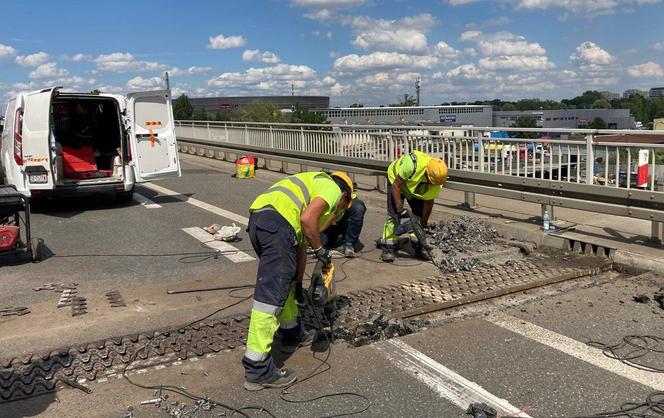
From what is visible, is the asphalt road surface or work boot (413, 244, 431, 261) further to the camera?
work boot (413, 244, 431, 261)

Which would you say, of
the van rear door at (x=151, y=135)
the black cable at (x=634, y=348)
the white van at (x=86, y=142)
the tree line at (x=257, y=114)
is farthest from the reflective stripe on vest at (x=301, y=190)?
the tree line at (x=257, y=114)

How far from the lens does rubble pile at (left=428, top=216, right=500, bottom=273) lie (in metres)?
6.67

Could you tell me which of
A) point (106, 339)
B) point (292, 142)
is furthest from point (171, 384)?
point (292, 142)

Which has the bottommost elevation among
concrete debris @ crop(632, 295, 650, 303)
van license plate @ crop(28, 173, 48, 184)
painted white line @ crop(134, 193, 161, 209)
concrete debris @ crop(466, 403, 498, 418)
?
concrete debris @ crop(466, 403, 498, 418)

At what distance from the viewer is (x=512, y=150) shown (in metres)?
8.60

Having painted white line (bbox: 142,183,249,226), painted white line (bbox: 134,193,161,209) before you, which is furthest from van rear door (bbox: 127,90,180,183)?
painted white line (bbox: 142,183,249,226)

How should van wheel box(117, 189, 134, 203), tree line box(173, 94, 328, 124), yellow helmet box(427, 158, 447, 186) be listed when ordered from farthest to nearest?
tree line box(173, 94, 328, 124) → van wheel box(117, 189, 134, 203) → yellow helmet box(427, 158, 447, 186)

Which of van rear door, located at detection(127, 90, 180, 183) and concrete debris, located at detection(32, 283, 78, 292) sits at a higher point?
van rear door, located at detection(127, 90, 180, 183)

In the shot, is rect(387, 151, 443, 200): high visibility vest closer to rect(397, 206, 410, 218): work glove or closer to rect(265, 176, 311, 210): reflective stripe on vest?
rect(397, 206, 410, 218): work glove

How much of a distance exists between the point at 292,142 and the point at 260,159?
2561 mm

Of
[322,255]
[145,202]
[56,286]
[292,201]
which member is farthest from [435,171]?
[145,202]

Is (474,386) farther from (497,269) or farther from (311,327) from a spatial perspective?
(497,269)

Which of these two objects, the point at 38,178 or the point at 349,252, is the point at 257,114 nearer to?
the point at 38,178

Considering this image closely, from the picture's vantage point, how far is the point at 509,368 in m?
4.02
